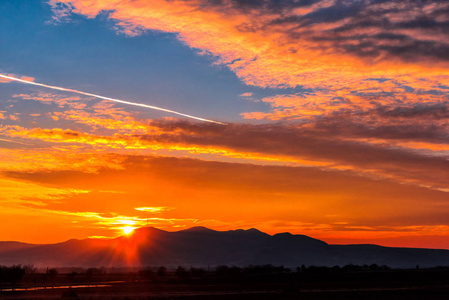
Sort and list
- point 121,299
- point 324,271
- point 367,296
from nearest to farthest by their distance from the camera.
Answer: point 121,299 → point 367,296 → point 324,271

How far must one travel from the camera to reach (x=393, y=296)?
59.6 metres

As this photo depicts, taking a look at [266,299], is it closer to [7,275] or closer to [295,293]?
[295,293]

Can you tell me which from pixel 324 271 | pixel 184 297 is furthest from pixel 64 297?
pixel 324 271

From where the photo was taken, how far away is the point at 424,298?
5762 cm

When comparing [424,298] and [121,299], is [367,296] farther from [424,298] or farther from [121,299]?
[121,299]

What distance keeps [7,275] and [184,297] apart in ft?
165

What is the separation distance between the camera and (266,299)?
57.3 meters

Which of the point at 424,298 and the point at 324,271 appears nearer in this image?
the point at 424,298

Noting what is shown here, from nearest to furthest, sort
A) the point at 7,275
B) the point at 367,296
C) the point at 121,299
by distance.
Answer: the point at 121,299, the point at 367,296, the point at 7,275

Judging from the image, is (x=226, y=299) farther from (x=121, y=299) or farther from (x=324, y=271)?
(x=324, y=271)

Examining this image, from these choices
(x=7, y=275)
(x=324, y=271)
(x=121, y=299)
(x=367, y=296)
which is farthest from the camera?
(x=324, y=271)

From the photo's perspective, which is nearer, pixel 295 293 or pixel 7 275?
pixel 295 293

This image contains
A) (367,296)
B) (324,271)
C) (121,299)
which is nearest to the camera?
(121,299)

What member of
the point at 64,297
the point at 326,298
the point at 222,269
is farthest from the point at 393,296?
the point at 222,269
